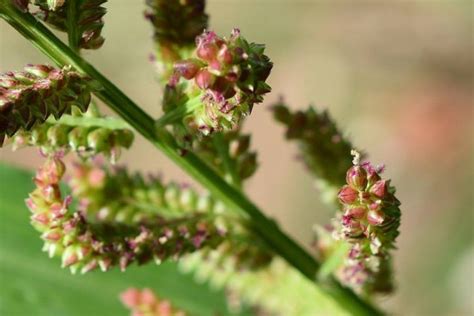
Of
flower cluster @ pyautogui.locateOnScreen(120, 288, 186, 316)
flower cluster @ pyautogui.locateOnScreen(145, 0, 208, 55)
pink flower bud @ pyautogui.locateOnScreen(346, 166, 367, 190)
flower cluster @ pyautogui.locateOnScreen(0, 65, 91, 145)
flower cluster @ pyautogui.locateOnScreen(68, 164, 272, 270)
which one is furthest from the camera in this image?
flower cluster @ pyautogui.locateOnScreen(120, 288, 186, 316)

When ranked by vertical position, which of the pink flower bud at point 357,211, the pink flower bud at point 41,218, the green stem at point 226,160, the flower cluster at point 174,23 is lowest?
the pink flower bud at point 41,218

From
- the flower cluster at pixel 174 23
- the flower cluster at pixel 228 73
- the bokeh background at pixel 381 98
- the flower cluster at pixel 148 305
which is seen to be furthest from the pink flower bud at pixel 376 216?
the bokeh background at pixel 381 98

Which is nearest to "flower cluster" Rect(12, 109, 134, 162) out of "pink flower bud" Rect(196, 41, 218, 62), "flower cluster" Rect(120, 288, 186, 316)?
"pink flower bud" Rect(196, 41, 218, 62)

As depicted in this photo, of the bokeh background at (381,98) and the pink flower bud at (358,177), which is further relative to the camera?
the bokeh background at (381,98)

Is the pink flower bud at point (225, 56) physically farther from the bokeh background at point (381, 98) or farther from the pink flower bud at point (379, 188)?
the bokeh background at point (381, 98)

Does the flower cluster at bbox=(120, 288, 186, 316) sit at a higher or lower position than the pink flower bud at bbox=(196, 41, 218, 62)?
lower

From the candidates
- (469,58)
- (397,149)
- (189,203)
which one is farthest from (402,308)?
(189,203)

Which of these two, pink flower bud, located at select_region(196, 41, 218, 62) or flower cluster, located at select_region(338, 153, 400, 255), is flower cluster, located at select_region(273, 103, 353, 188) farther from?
pink flower bud, located at select_region(196, 41, 218, 62)
